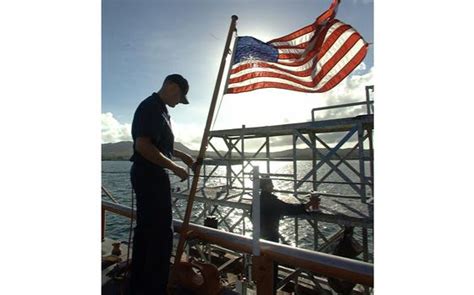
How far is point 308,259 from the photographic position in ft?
6.01

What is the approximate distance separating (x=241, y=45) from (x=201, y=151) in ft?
4.64

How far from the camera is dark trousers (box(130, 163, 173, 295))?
2.32m

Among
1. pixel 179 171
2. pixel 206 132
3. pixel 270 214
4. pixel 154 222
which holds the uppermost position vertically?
pixel 206 132

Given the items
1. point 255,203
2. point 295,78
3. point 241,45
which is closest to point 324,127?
point 295,78

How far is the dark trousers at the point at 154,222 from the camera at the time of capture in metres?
2.32

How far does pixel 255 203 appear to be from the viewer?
2.02m

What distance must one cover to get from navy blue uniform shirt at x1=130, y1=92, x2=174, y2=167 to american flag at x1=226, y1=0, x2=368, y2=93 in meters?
1.56

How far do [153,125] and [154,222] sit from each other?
80 centimetres

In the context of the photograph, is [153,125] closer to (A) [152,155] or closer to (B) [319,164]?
(A) [152,155]

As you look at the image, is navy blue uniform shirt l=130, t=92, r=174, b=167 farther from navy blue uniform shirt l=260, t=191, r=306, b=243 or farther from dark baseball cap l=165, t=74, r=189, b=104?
navy blue uniform shirt l=260, t=191, r=306, b=243

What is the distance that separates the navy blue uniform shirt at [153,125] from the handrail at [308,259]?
0.89 m

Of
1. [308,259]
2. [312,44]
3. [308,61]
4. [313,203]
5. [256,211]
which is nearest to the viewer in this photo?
[308,259]

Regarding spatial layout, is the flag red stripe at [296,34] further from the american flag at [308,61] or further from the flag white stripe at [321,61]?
the flag white stripe at [321,61]

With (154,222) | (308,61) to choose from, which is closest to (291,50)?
(308,61)
